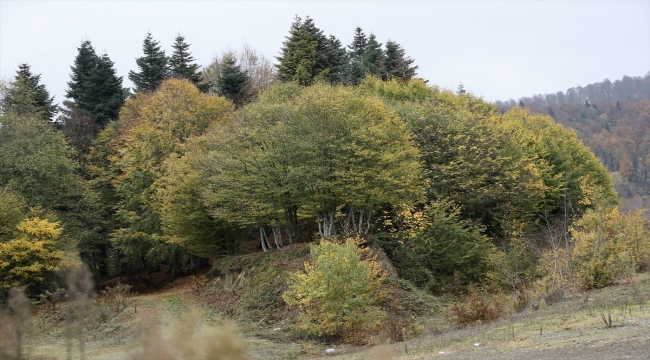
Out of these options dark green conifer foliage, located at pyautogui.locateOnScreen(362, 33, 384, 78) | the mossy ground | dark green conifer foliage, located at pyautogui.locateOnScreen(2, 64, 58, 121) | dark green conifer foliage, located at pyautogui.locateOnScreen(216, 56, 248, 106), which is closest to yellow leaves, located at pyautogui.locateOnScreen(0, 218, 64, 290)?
the mossy ground

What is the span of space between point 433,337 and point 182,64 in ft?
146

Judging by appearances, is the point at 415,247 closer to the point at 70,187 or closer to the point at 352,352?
the point at 352,352

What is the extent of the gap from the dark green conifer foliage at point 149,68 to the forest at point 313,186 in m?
0.20

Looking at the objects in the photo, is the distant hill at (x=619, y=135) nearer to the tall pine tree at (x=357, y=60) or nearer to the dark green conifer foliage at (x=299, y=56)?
the tall pine tree at (x=357, y=60)

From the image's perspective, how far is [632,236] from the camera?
21797mm

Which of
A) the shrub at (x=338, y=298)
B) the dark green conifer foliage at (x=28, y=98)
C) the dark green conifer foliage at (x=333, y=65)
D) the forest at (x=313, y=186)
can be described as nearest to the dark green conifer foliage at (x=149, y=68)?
the forest at (x=313, y=186)

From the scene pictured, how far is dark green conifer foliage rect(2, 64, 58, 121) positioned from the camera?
43666 mm

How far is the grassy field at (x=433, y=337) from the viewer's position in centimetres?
586

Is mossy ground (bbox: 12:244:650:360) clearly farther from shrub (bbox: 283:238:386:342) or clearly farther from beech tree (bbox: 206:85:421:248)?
beech tree (bbox: 206:85:421:248)

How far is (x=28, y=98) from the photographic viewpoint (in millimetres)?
44688

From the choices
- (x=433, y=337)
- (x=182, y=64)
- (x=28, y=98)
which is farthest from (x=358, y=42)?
(x=433, y=337)

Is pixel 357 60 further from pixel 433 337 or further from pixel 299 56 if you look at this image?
pixel 433 337

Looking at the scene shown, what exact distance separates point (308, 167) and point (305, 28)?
1182 inches

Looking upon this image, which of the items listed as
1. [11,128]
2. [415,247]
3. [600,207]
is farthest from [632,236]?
[11,128]
